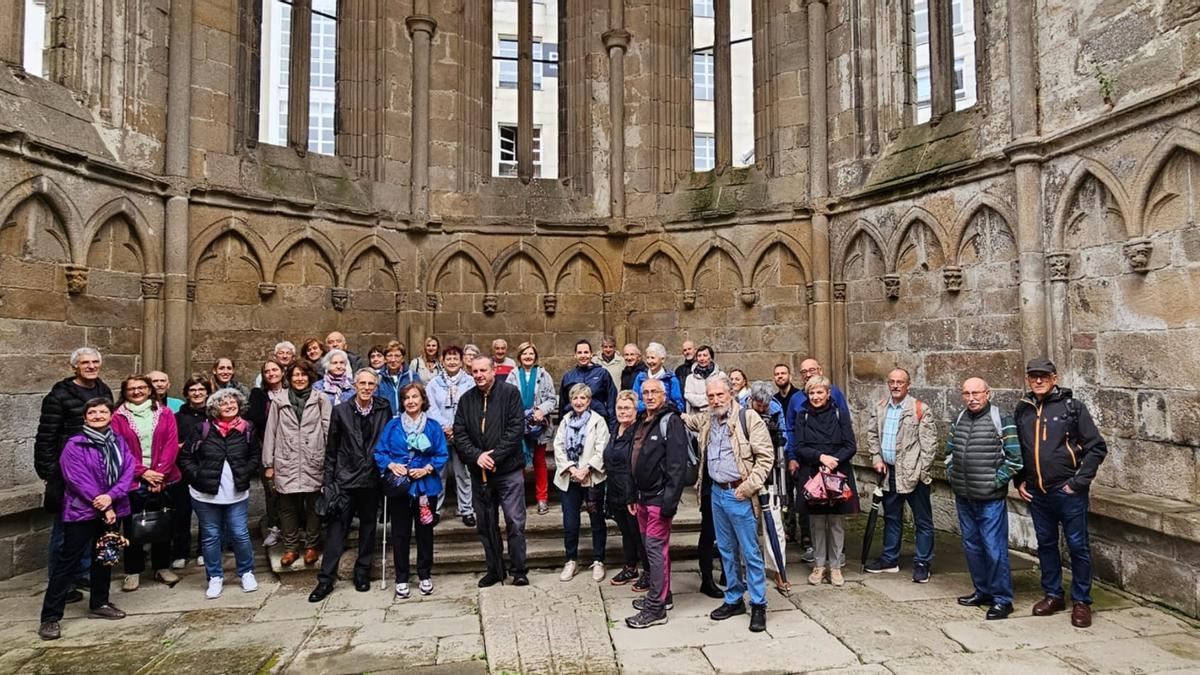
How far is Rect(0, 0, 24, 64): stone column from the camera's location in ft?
21.1

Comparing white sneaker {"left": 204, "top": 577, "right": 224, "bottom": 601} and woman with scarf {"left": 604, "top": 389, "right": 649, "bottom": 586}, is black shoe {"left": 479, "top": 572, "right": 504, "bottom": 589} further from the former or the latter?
white sneaker {"left": 204, "top": 577, "right": 224, "bottom": 601}

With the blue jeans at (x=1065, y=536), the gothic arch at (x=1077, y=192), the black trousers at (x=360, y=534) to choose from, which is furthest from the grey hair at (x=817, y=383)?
the black trousers at (x=360, y=534)

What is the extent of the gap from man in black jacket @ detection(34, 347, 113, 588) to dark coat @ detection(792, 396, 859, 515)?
5.24 m

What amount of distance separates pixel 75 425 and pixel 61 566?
1.00 metres

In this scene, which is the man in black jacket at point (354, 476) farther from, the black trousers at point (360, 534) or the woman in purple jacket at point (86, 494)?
the woman in purple jacket at point (86, 494)

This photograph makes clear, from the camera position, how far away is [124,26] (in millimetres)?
7418

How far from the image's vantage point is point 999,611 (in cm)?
495

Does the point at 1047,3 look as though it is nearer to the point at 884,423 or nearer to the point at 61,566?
the point at 884,423

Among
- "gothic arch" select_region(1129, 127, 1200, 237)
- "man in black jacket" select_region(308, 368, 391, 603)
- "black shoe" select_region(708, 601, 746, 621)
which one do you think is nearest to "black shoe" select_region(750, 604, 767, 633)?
"black shoe" select_region(708, 601, 746, 621)

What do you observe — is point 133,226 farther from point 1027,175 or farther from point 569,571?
point 1027,175

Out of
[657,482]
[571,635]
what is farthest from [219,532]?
[657,482]

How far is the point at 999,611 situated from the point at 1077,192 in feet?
12.2

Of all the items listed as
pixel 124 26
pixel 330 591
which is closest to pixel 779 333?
pixel 330 591

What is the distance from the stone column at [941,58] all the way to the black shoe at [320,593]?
7755 millimetres
